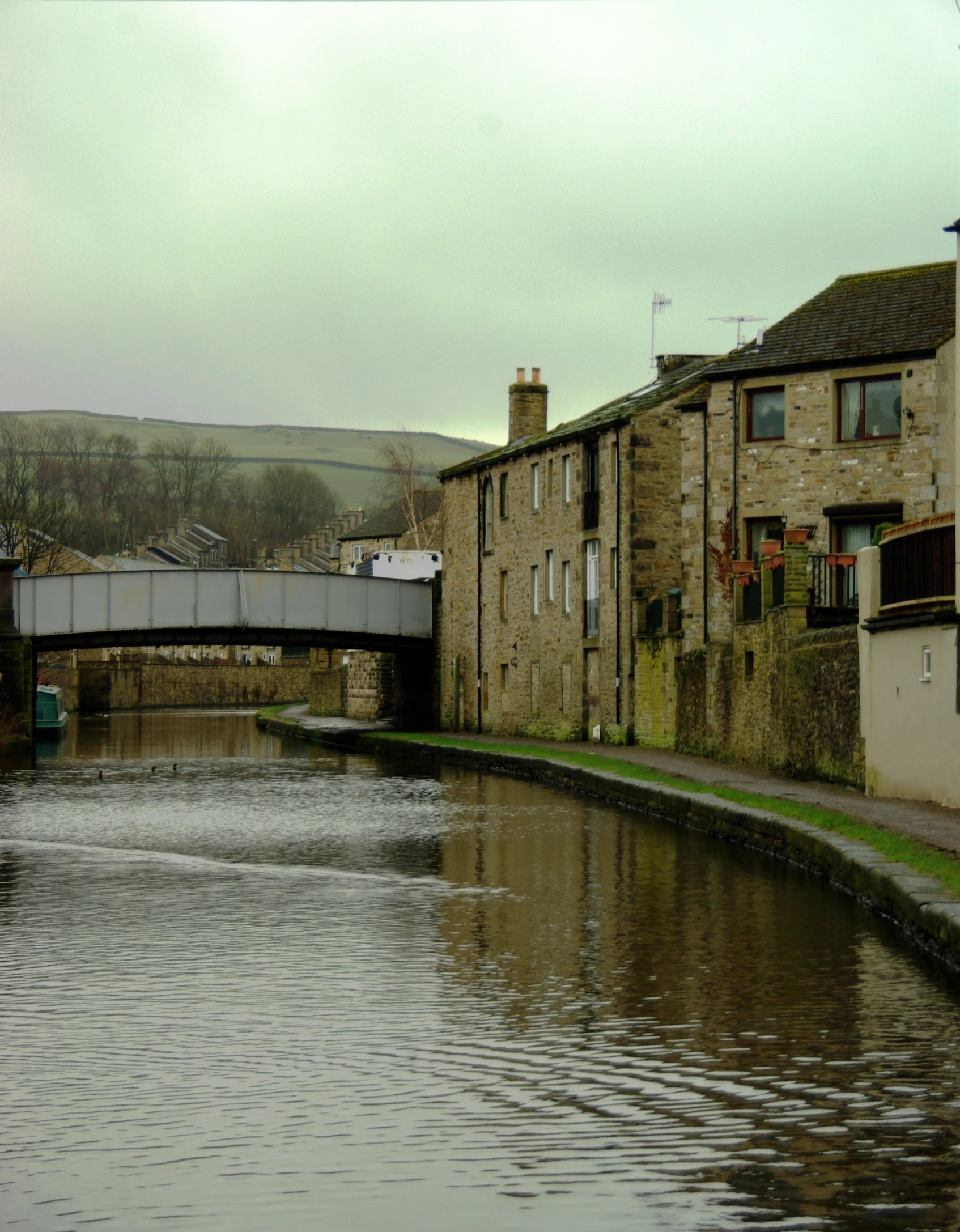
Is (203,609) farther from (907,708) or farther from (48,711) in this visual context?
(907,708)

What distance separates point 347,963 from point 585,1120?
12.7 ft

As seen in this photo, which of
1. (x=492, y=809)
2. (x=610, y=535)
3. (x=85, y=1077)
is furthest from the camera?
(x=610, y=535)

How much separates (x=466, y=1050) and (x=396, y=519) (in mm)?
83912

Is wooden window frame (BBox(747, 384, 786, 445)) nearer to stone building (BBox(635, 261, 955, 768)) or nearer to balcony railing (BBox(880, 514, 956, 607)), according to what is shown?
stone building (BBox(635, 261, 955, 768))

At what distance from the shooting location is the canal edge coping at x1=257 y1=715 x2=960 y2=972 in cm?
1059

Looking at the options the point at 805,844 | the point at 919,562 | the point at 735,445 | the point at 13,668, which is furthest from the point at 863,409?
the point at 13,668

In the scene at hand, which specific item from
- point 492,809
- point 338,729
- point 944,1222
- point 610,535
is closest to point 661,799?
point 492,809

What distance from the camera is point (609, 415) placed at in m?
40.9

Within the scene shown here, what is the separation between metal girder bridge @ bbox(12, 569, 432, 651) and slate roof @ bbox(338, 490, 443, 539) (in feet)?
108

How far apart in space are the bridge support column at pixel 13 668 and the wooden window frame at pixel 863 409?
23712 mm

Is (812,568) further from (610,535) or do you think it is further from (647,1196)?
(647,1196)

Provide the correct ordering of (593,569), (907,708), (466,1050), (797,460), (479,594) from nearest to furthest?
(466,1050), (907,708), (797,460), (593,569), (479,594)

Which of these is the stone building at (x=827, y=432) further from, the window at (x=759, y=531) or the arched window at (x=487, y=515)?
the arched window at (x=487, y=515)

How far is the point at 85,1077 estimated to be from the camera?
724 cm
